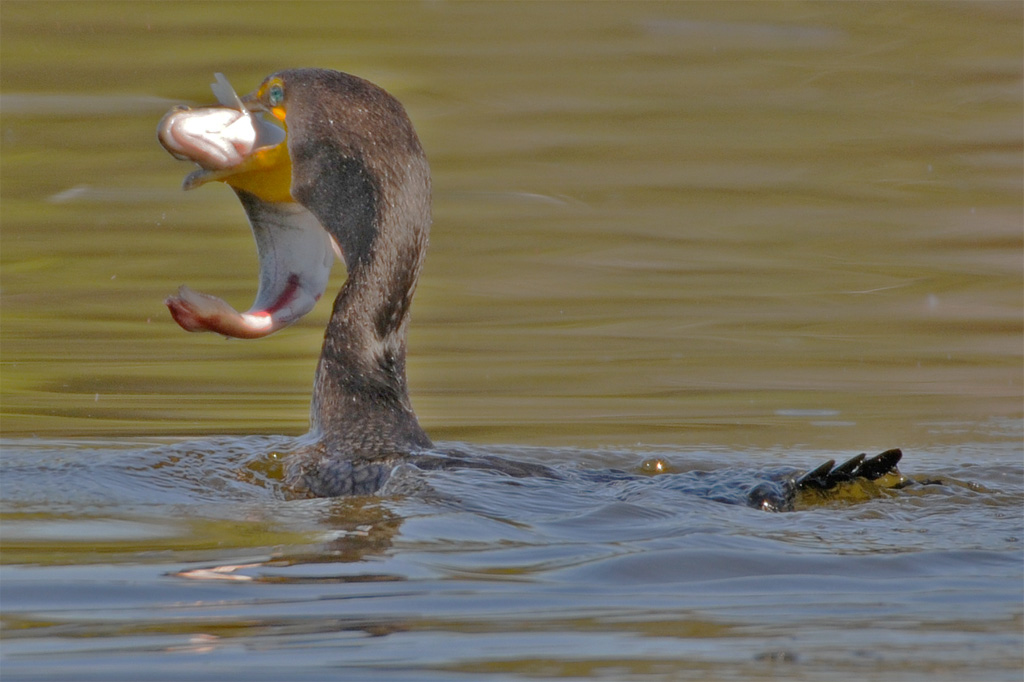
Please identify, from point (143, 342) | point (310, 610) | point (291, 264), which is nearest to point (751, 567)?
point (310, 610)

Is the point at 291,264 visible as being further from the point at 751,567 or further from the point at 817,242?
the point at 817,242

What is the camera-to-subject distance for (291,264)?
20.1 ft

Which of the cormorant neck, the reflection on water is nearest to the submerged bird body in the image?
the cormorant neck

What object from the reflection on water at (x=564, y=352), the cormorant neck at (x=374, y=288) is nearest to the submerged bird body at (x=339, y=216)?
the cormorant neck at (x=374, y=288)

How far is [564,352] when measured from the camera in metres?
8.25

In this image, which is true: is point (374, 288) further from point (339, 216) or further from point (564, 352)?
point (564, 352)

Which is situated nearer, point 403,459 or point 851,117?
point 403,459

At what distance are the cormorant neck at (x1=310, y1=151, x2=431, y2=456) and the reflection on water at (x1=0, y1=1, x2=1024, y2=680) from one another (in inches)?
17.1

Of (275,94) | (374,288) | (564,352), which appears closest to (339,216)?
(374,288)

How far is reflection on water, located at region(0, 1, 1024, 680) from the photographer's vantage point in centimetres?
401

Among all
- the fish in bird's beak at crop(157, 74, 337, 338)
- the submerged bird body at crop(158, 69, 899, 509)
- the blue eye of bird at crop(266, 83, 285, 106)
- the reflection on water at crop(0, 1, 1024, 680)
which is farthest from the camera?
the blue eye of bird at crop(266, 83, 285, 106)

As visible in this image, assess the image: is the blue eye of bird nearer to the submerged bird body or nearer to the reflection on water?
the submerged bird body

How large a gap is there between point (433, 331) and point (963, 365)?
264 cm

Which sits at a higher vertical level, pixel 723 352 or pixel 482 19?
pixel 482 19
